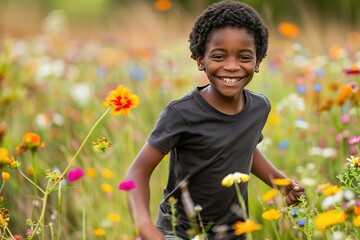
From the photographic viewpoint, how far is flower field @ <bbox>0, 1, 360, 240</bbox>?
2689 millimetres

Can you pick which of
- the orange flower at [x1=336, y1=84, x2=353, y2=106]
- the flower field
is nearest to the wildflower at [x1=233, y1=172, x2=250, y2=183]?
the flower field

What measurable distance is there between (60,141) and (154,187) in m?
0.94

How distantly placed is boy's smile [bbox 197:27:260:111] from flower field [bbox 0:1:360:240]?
265 mm

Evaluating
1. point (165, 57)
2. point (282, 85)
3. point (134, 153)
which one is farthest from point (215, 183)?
point (165, 57)

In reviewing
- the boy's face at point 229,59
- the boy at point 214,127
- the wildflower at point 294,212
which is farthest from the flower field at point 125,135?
the boy's face at point 229,59

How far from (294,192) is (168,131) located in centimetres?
46

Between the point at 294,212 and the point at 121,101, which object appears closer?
the point at 294,212

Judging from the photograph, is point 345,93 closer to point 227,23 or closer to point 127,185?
point 227,23

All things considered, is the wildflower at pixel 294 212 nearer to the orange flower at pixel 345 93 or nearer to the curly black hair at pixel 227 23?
the curly black hair at pixel 227 23

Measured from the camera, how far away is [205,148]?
7.70 feet

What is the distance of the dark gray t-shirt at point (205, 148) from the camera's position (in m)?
2.31

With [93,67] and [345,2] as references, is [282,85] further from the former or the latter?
[345,2]

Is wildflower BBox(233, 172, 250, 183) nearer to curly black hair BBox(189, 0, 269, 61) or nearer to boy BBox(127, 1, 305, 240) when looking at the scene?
boy BBox(127, 1, 305, 240)

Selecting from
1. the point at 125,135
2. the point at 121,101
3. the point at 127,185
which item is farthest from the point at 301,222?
the point at 125,135
